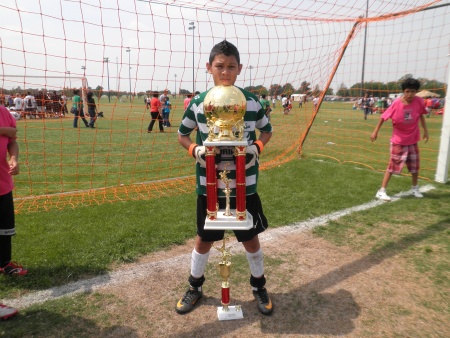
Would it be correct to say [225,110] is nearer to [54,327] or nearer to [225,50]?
[225,50]

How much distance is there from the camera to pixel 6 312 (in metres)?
2.48

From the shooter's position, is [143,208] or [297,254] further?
[143,208]

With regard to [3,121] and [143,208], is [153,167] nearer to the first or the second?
[143,208]

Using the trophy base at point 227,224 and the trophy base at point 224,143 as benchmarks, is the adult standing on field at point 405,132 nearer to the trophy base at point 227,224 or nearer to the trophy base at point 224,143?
the trophy base at point 227,224

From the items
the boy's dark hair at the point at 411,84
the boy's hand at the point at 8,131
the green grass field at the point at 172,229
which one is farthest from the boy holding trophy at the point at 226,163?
the boy's dark hair at the point at 411,84

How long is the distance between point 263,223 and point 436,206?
3.72 metres

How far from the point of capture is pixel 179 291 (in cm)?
291

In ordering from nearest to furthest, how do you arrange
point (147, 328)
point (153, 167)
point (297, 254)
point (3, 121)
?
1. point (147, 328)
2. point (3, 121)
3. point (297, 254)
4. point (153, 167)

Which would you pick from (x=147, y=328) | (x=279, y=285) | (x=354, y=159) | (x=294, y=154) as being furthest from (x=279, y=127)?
(x=147, y=328)

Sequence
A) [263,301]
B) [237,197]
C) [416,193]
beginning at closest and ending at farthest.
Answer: [237,197]
[263,301]
[416,193]

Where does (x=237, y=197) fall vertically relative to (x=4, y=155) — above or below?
below

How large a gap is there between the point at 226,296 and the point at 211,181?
3.16 feet

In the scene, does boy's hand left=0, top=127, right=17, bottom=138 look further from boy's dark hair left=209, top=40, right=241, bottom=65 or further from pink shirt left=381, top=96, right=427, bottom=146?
pink shirt left=381, top=96, right=427, bottom=146

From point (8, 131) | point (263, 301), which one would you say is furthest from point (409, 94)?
point (8, 131)
